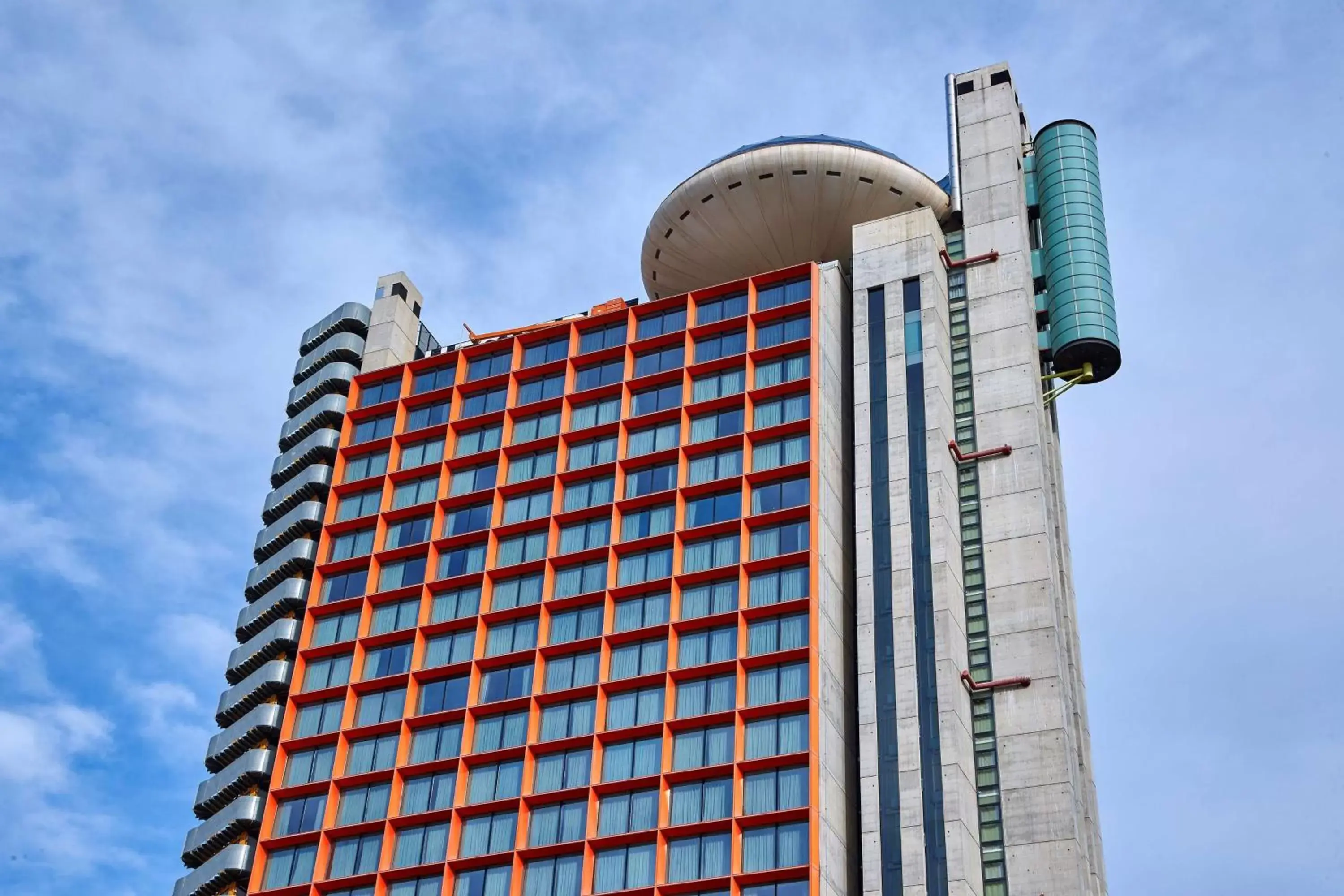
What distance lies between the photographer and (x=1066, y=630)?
101 meters

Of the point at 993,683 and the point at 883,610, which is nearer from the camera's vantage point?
the point at 993,683

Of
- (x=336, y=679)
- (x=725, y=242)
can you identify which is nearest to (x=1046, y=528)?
(x=725, y=242)

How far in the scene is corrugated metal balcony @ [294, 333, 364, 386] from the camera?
12288cm

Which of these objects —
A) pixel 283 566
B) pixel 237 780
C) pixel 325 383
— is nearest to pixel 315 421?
pixel 325 383

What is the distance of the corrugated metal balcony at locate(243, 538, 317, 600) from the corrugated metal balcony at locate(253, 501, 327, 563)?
57 cm

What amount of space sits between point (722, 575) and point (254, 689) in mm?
30566

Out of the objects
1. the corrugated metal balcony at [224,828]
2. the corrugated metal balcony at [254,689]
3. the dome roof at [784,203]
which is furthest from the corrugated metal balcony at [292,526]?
the dome roof at [784,203]

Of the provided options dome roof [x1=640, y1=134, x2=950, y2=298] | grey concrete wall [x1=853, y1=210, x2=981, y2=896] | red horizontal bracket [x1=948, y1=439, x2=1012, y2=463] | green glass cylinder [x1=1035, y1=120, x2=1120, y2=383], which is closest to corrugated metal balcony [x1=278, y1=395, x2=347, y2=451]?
dome roof [x1=640, y1=134, x2=950, y2=298]

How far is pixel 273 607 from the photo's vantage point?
363 ft

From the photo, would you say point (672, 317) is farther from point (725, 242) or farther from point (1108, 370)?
point (1108, 370)

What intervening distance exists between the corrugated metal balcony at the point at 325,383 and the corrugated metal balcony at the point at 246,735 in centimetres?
2335

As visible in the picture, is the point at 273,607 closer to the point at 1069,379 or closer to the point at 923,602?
the point at 923,602

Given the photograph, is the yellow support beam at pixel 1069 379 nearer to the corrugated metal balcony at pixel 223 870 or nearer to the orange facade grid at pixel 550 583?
the orange facade grid at pixel 550 583

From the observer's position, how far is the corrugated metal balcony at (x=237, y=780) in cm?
10231
